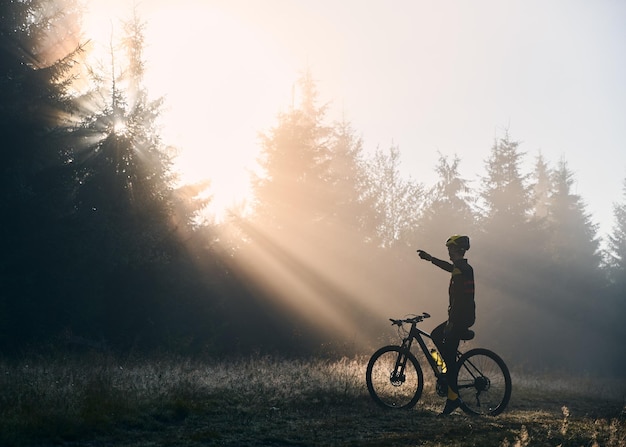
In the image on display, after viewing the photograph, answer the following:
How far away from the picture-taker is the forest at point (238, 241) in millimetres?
16828

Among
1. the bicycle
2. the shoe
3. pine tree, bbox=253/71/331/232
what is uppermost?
pine tree, bbox=253/71/331/232

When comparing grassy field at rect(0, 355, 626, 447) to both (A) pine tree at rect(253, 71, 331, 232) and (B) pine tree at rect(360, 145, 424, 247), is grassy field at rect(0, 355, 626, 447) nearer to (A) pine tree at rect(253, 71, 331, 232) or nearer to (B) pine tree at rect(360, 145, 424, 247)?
(A) pine tree at rect(253, 71, 331, 232)

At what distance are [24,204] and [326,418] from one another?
41.2ft

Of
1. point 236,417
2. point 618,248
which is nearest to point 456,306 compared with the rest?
point 236,417

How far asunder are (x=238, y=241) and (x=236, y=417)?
2004 centimetres

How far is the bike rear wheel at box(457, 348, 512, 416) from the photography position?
864cm

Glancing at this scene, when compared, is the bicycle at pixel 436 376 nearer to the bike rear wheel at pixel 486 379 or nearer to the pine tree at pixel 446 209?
the bike rear wheel at pixel 486 379

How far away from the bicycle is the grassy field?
283 mm

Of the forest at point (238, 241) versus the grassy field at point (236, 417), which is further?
the forest at point (238, 241)

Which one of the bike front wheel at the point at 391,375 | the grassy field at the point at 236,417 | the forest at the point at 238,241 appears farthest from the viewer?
the forest at the point at 238,241

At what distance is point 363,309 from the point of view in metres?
29.2

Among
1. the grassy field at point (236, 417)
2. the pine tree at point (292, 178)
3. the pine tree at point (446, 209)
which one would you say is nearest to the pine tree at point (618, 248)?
the pine tree at point (446, 209)

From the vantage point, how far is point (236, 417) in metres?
7.57

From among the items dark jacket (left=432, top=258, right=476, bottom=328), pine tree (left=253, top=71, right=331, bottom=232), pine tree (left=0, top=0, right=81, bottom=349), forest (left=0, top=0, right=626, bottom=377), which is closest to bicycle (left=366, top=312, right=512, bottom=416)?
dark jacket (left=432, top=258, right=476, bottom=328)
